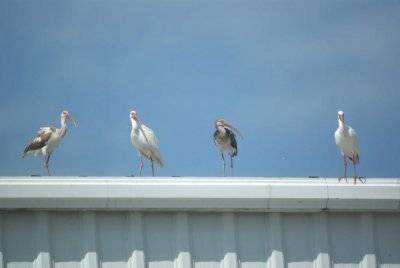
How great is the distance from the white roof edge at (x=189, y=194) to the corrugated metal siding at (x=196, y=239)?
17 centimetres

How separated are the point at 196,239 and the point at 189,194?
0.51 metres

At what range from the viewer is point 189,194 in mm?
7586

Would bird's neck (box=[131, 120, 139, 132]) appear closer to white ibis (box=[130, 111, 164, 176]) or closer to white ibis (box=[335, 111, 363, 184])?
white ibis (box=[130, 111, 164, 176])

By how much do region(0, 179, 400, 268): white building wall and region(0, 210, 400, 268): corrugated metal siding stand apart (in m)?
0.01

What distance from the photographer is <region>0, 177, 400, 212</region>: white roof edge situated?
7.50m

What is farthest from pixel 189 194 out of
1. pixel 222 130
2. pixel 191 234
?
pixel 222 130

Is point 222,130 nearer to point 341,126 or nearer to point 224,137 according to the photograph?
point 224,137

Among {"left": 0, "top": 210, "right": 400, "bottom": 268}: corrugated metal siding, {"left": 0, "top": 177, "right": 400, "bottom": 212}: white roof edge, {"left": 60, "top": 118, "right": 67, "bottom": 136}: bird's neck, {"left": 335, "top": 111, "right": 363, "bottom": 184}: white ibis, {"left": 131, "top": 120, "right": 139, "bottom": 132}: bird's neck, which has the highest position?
{"left": 60, "top": 118, "right": 67, "bottom": 136}: bird's neck

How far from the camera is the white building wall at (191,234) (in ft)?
24.7

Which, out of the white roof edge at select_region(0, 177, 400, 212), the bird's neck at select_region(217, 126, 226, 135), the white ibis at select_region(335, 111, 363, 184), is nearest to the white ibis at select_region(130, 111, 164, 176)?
the bird's neck at select_region(217, 126, 226, 135)

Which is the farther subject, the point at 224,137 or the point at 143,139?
the point at 224,137

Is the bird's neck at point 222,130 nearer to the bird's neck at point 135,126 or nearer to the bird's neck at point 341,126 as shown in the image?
the bird's neck at point 135,126

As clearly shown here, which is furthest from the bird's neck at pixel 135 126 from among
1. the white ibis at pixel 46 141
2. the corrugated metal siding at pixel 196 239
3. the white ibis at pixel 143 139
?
the corrugated metal siding at pixel 196 239

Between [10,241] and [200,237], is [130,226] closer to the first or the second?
[200,237]
